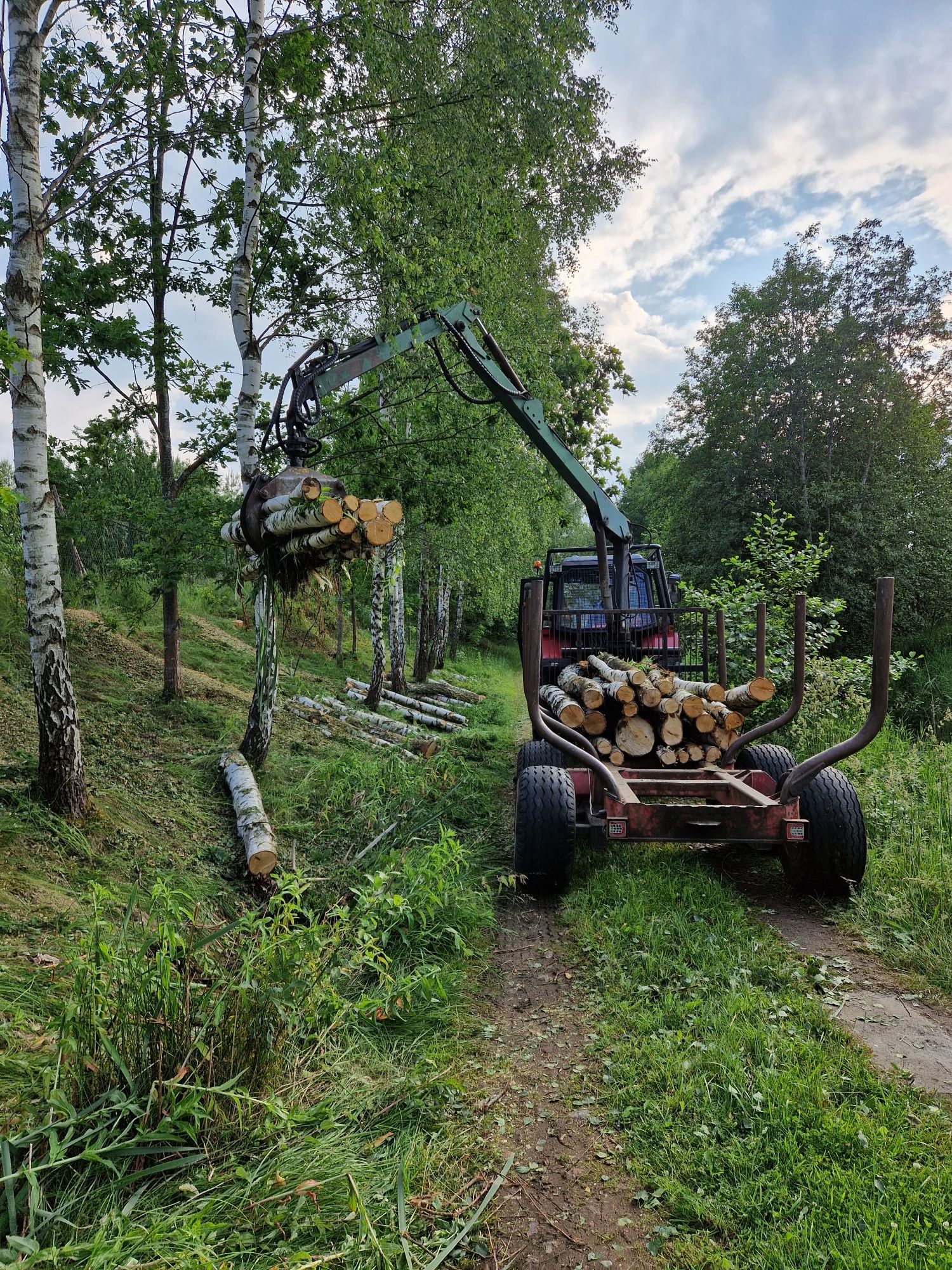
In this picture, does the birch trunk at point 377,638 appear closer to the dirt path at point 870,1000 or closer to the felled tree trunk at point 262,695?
the felled tree trunk at point 262,695

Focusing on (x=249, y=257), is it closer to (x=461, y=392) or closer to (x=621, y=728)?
(x=461, y=392)

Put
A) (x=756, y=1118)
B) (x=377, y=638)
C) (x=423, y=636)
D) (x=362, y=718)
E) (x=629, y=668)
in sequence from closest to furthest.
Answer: (x=756, y=1118), (x=629, y=668), (x=362, y=718), (x=377, y=638), (x=423, y=636)

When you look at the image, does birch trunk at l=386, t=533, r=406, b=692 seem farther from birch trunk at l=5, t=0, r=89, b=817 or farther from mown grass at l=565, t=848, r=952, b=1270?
mown grass at l=565, t=848, r=952, b=1270

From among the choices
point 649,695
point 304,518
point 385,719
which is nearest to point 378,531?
point 304,518

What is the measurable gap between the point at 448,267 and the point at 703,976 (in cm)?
594

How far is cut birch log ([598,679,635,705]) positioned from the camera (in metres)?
5.34

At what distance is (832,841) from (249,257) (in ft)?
22.3

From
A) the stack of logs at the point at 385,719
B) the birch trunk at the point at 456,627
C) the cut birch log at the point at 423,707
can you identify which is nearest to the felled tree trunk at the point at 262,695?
the stack of logs at the point at 385,719

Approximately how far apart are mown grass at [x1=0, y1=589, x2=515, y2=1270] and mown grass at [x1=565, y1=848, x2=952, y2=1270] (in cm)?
67

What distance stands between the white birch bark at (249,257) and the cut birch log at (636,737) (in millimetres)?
3949

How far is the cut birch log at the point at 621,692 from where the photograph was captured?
534 cm

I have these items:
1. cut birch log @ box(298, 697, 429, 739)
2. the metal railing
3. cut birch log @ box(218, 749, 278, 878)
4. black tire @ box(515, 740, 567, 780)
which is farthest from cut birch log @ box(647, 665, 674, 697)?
cut birch log @ box(298, 697, 429, 739)

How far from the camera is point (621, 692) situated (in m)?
5.35

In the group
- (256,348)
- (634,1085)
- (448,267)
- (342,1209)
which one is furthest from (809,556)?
(342,1209)
